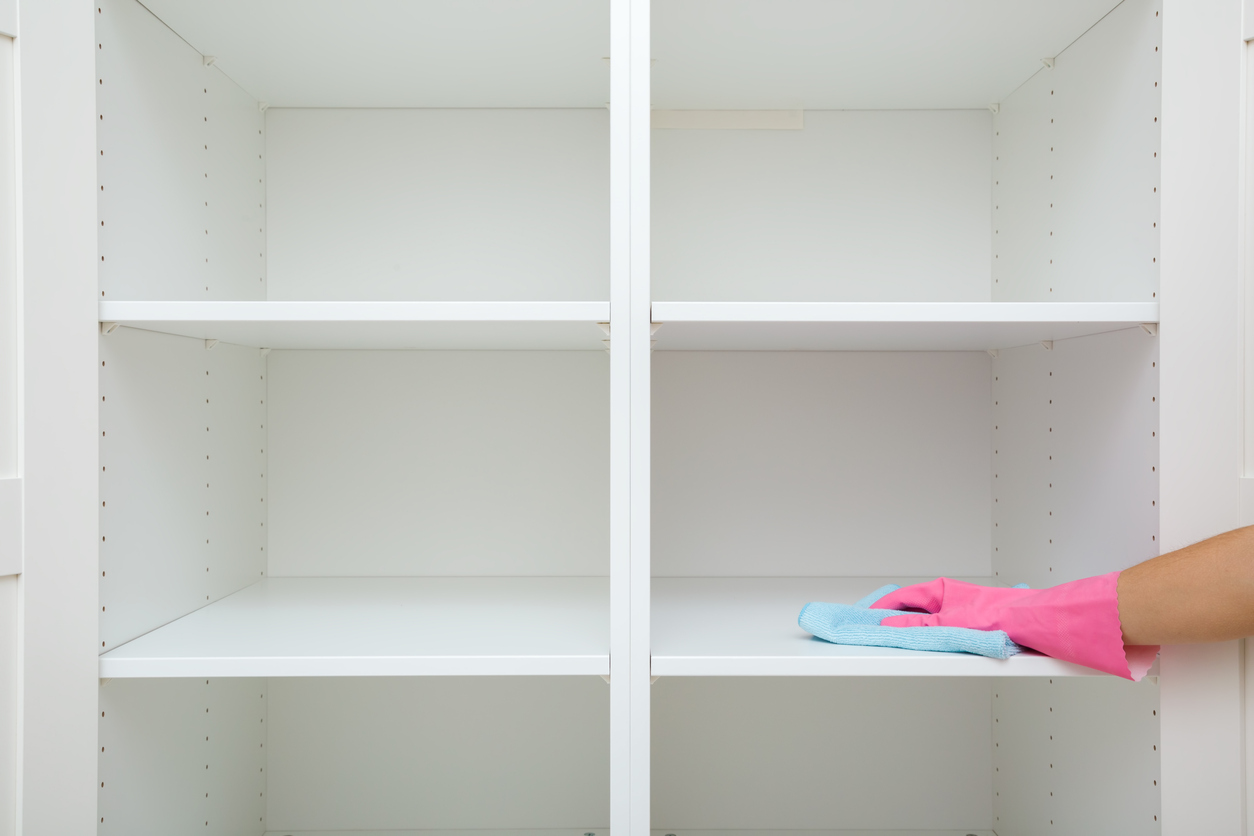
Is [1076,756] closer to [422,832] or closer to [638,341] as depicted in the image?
[638,341]

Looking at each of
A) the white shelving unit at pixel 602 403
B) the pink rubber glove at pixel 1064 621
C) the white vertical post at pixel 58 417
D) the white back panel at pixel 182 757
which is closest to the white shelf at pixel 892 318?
the white shelving unit at pixel 602 403

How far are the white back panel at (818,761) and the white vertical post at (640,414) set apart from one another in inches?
17.6

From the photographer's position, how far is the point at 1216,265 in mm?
787

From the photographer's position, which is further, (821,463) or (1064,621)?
(821,463)

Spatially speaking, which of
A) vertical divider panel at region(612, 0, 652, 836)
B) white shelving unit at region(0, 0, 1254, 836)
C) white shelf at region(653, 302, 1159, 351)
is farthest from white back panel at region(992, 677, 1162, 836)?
vertical divider panel at region(612, 0, 652, 836)

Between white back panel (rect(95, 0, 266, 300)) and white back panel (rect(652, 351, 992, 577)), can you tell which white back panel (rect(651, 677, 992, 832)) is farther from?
white back panel (rect(95, 0, 266, 300))

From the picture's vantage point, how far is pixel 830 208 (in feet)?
4.00

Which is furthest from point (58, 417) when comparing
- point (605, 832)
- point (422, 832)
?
point (605, 832)

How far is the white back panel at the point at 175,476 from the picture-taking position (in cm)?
83

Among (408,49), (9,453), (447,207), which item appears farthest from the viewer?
(447,207)

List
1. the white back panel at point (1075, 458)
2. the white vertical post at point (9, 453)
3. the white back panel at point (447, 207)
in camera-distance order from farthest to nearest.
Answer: the white back panel at point (447, 207), the white back panel at point (1075, 458), the white vertical post at point (9, 453)

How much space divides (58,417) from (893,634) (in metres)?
0.89

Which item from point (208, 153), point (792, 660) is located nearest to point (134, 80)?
point (208, 153)

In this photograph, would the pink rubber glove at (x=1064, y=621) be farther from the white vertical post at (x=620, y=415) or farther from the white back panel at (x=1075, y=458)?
the white vertical post at (x=620, y=415)
